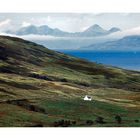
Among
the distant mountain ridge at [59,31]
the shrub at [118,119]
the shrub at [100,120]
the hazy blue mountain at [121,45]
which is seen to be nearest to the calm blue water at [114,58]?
the hazy blue mountain at [121,45]

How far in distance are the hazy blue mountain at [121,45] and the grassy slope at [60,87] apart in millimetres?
1501

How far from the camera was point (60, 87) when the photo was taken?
154 ft

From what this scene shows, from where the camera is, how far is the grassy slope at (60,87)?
45.4 meters

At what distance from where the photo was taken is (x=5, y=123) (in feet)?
146

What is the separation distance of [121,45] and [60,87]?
557 cm

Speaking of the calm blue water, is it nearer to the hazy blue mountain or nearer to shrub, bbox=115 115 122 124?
the hazy blue mountain

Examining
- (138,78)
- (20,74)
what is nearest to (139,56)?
(138,78)

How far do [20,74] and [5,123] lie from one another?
4.43m

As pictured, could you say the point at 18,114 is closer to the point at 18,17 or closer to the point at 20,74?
the point at 20,74

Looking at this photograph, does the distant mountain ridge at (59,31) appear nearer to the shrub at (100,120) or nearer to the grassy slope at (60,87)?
the grassy slope at (60,87)

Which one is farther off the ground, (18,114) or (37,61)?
(37,61)

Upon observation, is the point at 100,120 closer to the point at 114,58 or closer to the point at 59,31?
the point at 114,58
